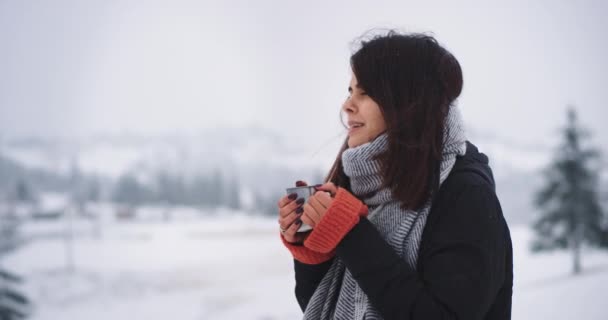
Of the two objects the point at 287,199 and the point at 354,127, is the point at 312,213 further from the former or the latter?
the point at 354,127

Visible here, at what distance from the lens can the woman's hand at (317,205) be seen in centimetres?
56

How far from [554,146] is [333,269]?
21.1ft

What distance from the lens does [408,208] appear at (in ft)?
1.93

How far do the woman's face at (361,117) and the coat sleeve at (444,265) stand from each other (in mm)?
139

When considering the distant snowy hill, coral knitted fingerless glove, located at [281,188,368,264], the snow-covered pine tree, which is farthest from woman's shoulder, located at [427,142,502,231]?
the snow-covered pine tree

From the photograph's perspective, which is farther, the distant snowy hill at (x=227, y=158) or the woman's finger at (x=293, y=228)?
the distant snowy hill at (x=227, y=158)

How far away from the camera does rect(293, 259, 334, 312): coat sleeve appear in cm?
72

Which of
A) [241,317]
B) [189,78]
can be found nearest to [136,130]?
[189,78]

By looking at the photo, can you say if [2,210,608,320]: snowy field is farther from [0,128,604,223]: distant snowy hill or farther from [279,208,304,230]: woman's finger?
[279,208,304,230]: woman's finger

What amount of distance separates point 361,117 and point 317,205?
155mm

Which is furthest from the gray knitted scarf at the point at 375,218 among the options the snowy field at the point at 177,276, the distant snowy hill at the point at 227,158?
the distant snowy hill at the point at 227,158

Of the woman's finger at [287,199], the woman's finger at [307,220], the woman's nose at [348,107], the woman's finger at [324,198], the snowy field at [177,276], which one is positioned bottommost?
the snowy field at [177,276]

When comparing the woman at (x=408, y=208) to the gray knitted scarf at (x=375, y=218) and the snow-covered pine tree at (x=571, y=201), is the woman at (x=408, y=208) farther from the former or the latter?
the snow-covered pine tree at (x=571, y=201)

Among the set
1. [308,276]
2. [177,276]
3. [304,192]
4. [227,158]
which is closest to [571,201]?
[227,158]
